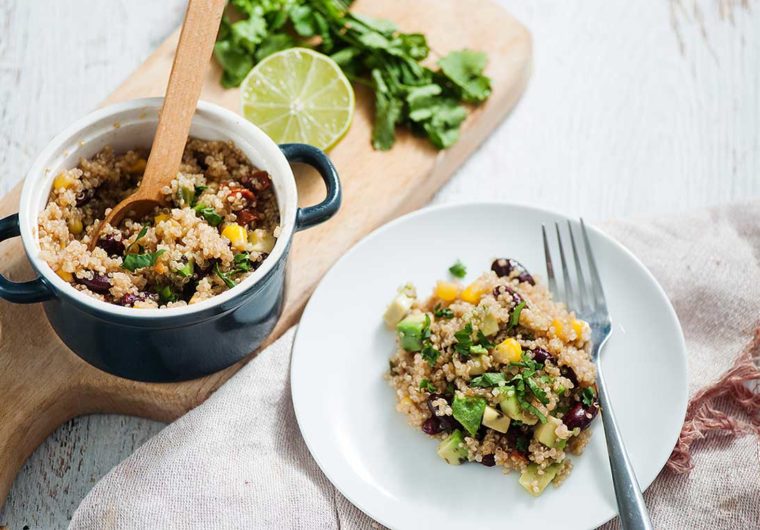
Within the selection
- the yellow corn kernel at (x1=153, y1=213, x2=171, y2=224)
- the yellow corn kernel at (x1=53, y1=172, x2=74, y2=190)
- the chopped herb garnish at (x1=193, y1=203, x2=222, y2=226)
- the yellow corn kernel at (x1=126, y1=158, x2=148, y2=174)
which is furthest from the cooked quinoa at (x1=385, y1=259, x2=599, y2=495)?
the yellow corn kernel at (x1=53, y1=172, x2=74, y2=190)

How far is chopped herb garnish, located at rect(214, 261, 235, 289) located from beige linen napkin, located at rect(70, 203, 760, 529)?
439 millimetres

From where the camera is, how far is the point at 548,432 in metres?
2.35

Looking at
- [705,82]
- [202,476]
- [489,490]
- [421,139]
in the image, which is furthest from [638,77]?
[202,476]

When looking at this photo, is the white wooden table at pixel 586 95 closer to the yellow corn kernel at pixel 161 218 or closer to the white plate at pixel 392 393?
the white plate at pixel 392 393

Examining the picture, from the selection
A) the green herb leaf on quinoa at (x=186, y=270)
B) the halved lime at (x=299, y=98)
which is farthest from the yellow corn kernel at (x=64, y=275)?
the halved lime at (x=299, y=98)

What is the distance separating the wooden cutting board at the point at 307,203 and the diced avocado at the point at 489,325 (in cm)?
54

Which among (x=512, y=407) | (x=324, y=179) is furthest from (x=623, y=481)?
(x=324, y=179)

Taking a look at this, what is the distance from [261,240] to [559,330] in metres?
0.87

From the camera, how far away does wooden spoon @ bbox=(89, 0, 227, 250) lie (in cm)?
226

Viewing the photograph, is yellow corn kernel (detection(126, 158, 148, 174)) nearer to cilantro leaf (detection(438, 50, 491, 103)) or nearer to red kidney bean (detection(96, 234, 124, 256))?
red kidney bean (detection(96, 234, 124, 256))

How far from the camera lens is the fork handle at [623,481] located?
7.54 feet

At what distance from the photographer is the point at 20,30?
10.4 feet

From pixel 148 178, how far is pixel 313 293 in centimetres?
60

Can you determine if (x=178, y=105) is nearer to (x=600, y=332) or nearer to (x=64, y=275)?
(x=64, y=275)
